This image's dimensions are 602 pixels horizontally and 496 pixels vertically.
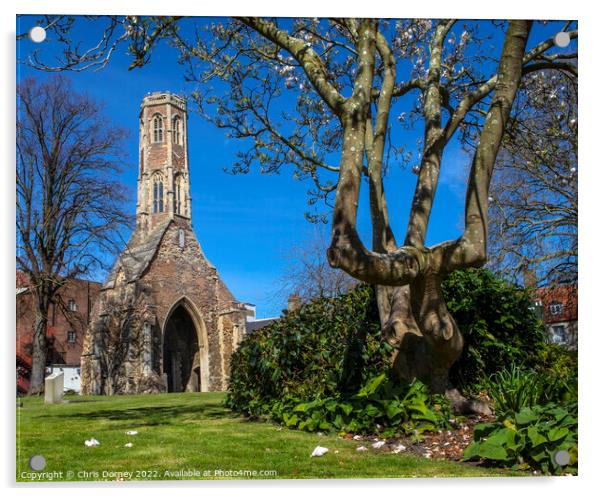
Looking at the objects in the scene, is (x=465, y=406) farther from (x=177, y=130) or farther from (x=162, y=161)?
(x=177, y=130)

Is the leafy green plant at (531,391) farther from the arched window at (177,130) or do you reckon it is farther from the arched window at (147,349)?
the arched window at (177,130)

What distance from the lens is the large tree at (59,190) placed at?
15.9 ft

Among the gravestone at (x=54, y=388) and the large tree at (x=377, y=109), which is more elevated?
the large tree at (x=377, y=109)

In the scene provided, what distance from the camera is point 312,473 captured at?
448 centimetres

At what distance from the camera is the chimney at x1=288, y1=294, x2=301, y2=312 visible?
644cm

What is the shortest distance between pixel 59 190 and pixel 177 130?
1.13m

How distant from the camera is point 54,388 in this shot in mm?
5047

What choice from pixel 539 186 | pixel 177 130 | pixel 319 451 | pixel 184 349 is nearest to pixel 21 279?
pixel 177 130

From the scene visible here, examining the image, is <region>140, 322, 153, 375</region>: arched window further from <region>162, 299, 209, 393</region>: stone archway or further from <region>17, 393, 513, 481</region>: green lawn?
<region>17, 393, 513, 481</region>: green lawn

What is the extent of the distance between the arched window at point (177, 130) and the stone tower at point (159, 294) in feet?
0.03

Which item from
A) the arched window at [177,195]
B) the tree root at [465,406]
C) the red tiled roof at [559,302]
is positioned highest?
the arched window at [177,195]

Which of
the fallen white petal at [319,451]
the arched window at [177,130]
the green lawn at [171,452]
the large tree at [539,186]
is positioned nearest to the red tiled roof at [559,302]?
the large tree at [539,186]
